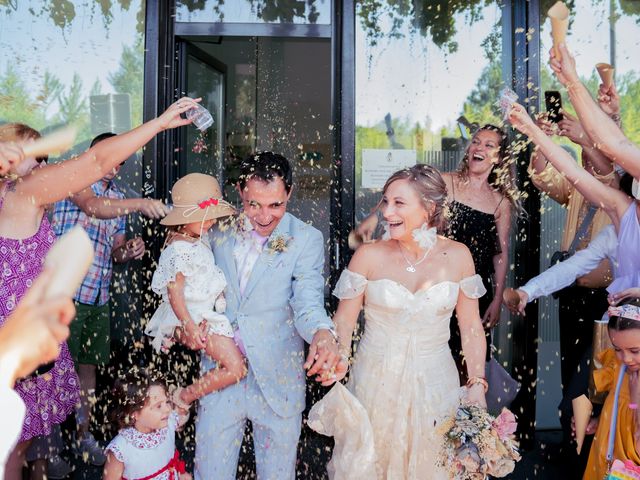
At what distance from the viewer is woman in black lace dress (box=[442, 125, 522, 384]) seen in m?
5.08

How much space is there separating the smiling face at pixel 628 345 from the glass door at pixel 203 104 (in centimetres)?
361

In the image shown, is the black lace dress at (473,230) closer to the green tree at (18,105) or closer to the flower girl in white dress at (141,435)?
the flower girl in white dress at (141,435)

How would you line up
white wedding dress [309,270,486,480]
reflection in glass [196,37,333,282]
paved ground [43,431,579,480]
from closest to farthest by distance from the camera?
1. white wedding dress [309,270,486,480]
2. paved ground [43,431,579,480]
3. reflection in glass [196,37,333,282]

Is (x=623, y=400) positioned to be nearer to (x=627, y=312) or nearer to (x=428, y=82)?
(x=627, y=312)

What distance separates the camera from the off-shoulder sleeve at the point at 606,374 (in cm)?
406

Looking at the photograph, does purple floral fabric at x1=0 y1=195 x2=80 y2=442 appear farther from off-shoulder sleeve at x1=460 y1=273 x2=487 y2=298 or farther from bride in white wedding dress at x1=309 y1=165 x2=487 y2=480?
off-shoulder sleeve at x1=460 y1=273 x2=487 y2=298

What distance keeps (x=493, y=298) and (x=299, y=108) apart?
3.87 m

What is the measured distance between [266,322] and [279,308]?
99mm

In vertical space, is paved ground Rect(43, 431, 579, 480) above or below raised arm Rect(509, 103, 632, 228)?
below

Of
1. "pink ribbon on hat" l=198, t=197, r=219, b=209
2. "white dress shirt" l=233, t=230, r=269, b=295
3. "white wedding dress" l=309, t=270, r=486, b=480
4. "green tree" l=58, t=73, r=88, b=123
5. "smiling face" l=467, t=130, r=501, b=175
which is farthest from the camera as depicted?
"green tree" l=58, t=73, r=88, b=123

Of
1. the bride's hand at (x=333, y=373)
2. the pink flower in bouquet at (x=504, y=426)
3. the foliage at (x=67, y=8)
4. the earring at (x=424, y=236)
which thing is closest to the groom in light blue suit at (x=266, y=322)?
the bride's hand at (x=333, y=373)

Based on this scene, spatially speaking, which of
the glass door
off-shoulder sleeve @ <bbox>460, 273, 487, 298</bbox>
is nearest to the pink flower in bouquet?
off-shoulder sleeve @ <bbox>460, 273, 487, 298</bbox>

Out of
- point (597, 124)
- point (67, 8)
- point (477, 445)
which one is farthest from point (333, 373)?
point (67, 8)

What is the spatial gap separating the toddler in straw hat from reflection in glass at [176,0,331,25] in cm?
211
